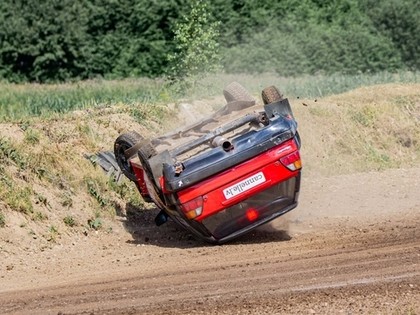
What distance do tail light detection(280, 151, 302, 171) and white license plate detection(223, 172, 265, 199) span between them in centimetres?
33

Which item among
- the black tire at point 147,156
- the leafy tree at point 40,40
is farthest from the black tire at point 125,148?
the leafy tree at point 40,40

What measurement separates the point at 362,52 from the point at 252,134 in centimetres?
3510

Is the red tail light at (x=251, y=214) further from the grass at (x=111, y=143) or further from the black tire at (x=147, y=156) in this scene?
the grass at (x=111, y=143)

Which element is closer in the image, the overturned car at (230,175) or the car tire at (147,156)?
the overturned car at (230,175)

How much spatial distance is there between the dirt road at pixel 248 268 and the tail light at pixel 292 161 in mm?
945

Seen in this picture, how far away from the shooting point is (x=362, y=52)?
48.3 m

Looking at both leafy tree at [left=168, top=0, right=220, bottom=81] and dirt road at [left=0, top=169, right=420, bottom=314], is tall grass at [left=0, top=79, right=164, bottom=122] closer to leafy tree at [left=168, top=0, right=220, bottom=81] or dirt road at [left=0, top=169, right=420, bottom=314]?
leafy tree at [left=168, top=0, right=220, bottom=81]

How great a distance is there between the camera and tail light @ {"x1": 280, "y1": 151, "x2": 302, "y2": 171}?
13.9 meters

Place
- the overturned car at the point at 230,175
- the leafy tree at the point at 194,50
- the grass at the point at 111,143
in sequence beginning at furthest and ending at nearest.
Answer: the leafy tree at the point at 194,50
the grass at the point at 111,143
the overturned car at the point at 230,175

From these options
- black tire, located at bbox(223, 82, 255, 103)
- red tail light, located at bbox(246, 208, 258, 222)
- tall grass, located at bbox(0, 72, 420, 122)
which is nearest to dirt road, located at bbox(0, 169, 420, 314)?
red tail light, located at bbox(246, 208, 258, 222)

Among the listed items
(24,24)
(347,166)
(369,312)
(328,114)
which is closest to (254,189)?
(369,312)

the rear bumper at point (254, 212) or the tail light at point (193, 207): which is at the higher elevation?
the tail light at point (193, 207)

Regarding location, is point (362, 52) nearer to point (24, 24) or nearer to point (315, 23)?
point (315, 23)

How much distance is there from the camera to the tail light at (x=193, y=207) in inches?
539
